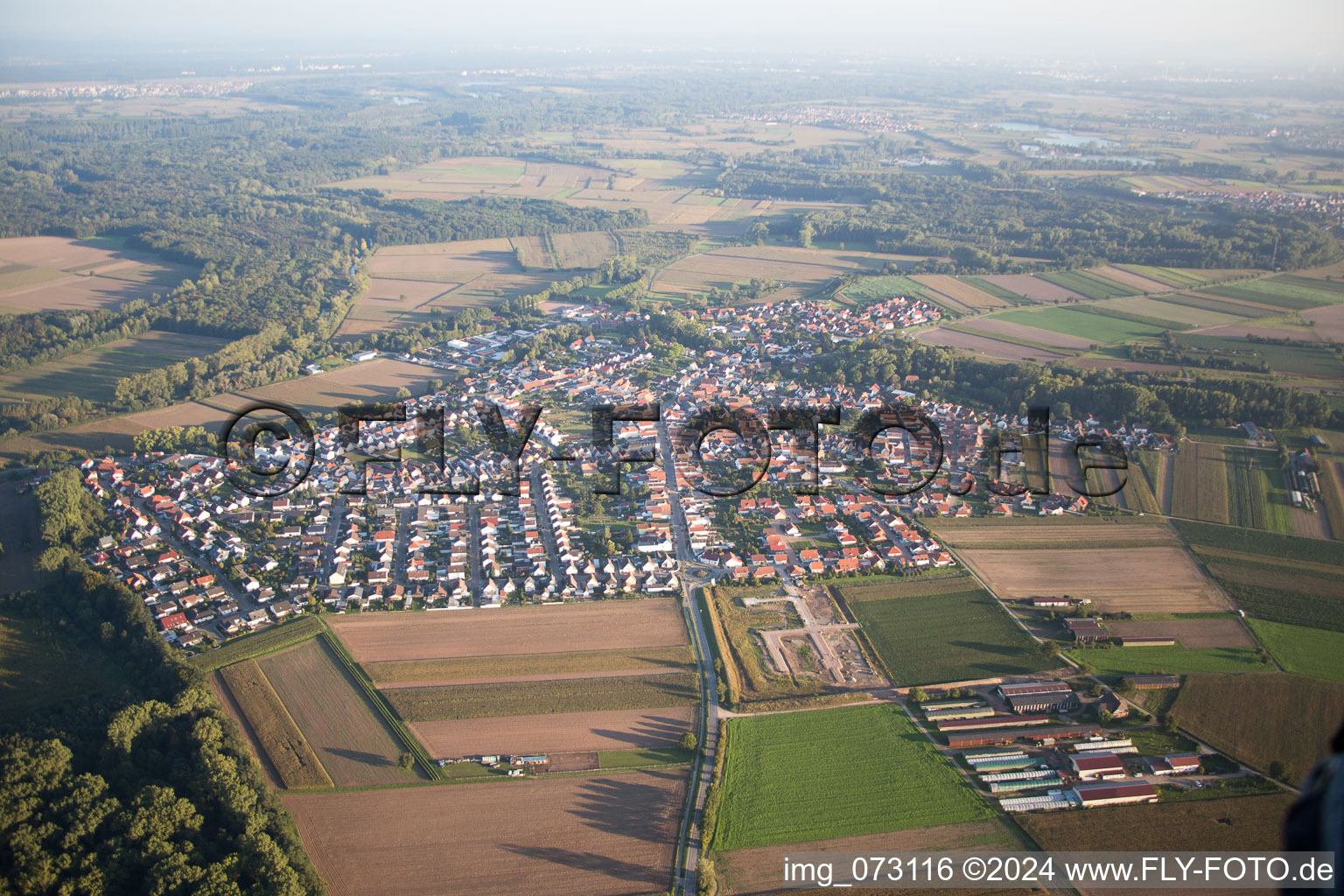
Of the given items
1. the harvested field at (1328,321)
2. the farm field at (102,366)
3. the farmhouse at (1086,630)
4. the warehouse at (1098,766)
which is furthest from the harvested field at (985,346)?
the farm field at (102,366)

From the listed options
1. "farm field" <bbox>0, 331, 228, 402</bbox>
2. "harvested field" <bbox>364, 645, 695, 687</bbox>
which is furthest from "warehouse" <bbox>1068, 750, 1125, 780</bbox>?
"farm field" <bbox>0, 331, 228, 402</bbox>

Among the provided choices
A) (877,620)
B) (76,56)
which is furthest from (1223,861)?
(76,56)

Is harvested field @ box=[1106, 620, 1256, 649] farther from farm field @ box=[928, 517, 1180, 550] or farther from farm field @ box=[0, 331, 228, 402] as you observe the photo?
farm field @ box=[0, 331, 228, 402]

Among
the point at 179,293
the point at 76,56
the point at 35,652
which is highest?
the point at 76,56

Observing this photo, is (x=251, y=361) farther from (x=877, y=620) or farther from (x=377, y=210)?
(x=377, y=210)

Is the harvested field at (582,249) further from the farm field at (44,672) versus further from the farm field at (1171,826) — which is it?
the farm field at (1171,826)

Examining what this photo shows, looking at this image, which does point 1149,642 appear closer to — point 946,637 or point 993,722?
point 946,637

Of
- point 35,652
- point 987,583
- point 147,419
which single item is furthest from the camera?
point 147,419
